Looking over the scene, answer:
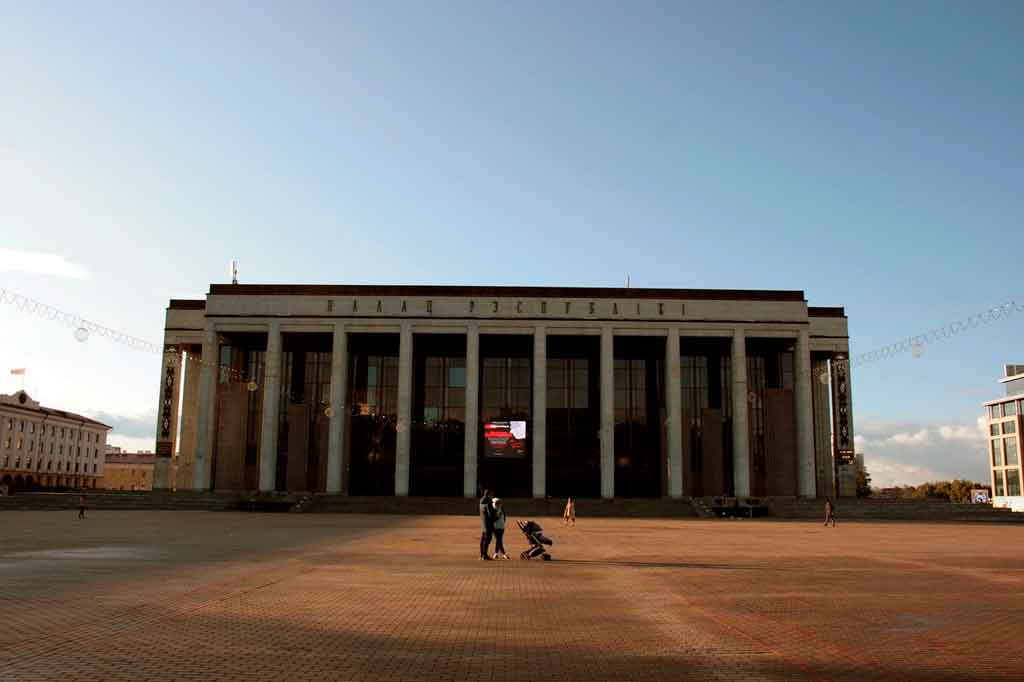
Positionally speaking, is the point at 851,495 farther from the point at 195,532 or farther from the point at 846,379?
the point at 195,532

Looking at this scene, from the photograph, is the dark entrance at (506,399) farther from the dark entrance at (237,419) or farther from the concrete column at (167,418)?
the concrete column at (167,418)

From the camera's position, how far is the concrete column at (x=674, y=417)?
215 feet

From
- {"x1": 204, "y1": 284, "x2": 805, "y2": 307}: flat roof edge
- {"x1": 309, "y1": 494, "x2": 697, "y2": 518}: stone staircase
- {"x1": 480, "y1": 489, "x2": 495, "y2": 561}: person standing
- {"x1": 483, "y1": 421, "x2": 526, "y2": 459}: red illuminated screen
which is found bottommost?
{"x1": 309, "y1": 494, "x2": 697, "y2": 518}: stone staircase

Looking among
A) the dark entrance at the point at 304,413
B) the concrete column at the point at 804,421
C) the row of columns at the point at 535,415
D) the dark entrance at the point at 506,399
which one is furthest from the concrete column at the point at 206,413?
the concrete column at the point at 804,421

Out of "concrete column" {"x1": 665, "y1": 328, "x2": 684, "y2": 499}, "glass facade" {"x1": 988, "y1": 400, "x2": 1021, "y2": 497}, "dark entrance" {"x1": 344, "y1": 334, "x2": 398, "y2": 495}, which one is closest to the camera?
"concrete column" {"x1": 665, "y1": 328, "x2": 684, "y2": 499}

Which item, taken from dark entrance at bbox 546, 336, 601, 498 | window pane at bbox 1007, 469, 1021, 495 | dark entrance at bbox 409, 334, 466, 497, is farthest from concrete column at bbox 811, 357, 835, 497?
window pane at bbox 1007, 469, 1021, 495

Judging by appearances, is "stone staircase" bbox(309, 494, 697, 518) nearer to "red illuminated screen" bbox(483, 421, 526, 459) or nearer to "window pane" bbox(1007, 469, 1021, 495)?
"red illuminated screen" bbox(483, 421, 526, 459)

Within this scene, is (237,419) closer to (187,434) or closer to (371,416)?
(187,434)

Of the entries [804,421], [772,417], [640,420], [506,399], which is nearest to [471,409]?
[506,399]

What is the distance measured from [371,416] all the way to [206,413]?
1388 cm

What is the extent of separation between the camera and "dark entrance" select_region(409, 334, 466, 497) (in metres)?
72.4

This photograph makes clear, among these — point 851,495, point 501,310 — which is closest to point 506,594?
point 501,310

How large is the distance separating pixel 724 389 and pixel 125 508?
158 feet

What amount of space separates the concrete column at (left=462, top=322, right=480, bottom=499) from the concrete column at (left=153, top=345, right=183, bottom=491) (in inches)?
973
